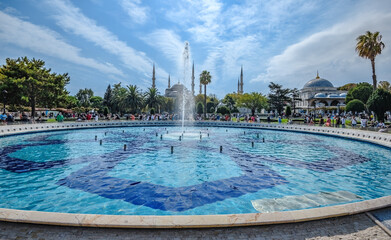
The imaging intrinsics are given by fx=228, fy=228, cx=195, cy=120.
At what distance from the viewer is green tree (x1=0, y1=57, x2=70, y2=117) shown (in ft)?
91.5

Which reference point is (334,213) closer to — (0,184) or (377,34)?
(0,184)

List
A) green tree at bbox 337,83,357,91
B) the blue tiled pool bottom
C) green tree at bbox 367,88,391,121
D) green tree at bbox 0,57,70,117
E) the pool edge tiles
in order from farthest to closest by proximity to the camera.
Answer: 1. green tree at bbox 337,83,357,91
2. green tree at bbox 0,57,70,117
3. green tree at bbox 367,88,391,121
4. the blue tiled pool bottom
5. the pool edge tiles

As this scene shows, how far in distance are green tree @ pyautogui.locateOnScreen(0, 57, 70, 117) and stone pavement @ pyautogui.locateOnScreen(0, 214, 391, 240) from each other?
30.1 metres

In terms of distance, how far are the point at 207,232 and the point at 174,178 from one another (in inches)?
196

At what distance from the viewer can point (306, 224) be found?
13.1ft

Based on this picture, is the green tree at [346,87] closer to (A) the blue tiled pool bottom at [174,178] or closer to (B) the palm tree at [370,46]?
(B) the palm tree at [370,46]

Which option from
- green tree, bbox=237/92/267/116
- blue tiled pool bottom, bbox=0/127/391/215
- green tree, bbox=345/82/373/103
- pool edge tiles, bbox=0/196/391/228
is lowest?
blue tiled pool bottom, bbox=0/127/391/215

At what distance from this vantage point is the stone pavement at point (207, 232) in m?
3.55

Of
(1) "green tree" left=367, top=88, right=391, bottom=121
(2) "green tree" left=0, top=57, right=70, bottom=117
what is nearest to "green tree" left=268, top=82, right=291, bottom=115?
(1) "green tree" left=367, top=88, right=391, bottom=121

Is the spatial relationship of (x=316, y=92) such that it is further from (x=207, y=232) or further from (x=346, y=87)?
(x=207, y=232)

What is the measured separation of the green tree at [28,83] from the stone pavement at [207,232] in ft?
98.7

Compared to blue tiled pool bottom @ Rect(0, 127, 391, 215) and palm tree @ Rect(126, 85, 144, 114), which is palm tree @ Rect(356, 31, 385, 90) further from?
palm tree @ Rect(126, 85, 144, 114)

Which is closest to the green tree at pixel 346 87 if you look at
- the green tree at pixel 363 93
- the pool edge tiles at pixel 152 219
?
the green tree at pixel 363 93

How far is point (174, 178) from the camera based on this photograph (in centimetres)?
856
